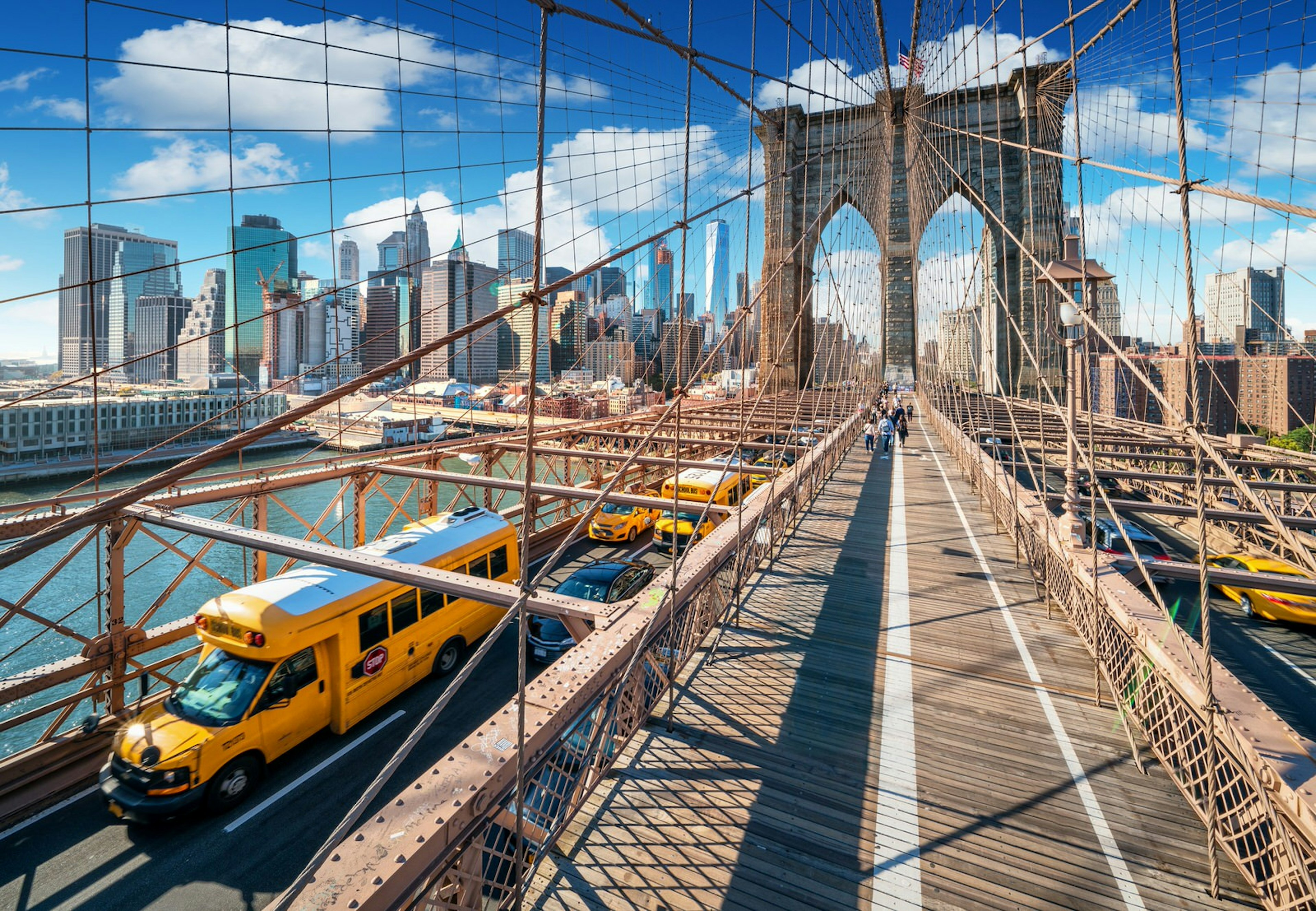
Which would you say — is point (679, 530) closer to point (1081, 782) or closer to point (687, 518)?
point (687, 518)

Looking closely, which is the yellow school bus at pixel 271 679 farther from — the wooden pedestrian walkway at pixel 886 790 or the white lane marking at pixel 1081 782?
the white lane marking at pixel 1081 782

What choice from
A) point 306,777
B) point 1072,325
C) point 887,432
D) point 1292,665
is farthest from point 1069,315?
point 887,432

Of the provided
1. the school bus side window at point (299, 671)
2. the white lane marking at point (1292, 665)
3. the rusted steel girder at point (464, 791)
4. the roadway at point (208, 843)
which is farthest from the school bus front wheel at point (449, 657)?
the white lane marking at point (1292, 665)

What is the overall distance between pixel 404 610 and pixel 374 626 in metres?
0.43

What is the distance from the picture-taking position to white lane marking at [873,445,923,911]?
2453 mm

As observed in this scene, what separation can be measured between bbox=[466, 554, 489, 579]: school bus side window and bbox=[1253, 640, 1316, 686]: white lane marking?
11.2 m

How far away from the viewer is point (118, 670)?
640cm

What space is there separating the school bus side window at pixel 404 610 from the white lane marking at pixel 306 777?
3.25 ft

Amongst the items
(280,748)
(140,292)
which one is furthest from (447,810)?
(140,292)

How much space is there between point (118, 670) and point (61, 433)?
20.7 meters

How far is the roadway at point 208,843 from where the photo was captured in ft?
14.8

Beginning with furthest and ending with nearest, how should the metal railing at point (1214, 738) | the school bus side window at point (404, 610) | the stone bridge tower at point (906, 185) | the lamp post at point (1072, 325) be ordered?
the stone bridge tower at point (906, 185)
the school bus side window at point (404, 610)
the lamp post at point (1072, 325)
the metal railing at point (1214, 738)

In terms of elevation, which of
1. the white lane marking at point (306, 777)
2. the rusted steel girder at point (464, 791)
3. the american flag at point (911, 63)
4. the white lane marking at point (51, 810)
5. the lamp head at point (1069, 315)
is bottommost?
the white lane marking at point (51, 810)

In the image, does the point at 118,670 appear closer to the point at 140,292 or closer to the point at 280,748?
the point at 280,748
